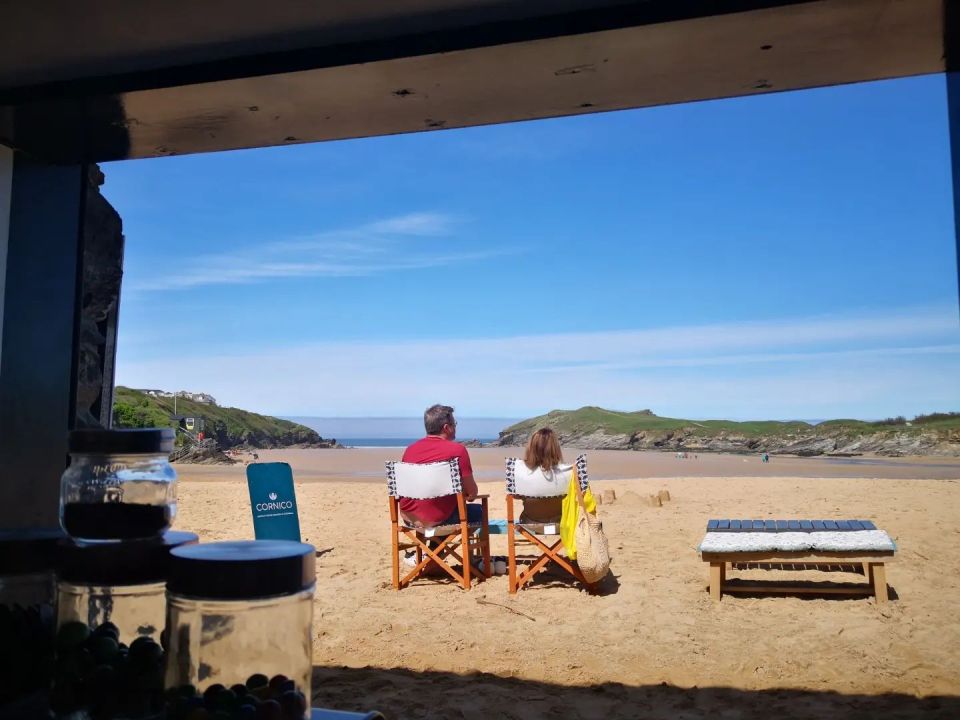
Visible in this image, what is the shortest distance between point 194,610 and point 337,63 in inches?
56.0

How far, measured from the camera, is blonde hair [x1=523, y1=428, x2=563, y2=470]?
188 inches

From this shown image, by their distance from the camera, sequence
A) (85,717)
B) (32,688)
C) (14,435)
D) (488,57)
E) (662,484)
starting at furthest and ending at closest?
(662,484) < (14,435) < (488,57) < (32,688) < (85,717)

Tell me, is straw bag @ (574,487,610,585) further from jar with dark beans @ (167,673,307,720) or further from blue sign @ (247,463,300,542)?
jar with dark beans @ (167,673,307,720)

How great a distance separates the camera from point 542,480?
477 cm

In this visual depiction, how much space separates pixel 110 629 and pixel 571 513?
368 cm

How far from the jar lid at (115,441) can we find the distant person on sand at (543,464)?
11.9ft

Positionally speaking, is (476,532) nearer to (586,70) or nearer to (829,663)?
(829,663)

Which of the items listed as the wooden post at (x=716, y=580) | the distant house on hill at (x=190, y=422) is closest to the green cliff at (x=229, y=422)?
the distant house on hill at (x=190, y=422)

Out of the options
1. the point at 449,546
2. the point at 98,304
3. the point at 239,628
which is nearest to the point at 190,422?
the point at 449,546

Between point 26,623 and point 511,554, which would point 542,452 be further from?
point 26,623

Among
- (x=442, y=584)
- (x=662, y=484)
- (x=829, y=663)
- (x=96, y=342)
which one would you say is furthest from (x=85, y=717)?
(x=662, y=484)

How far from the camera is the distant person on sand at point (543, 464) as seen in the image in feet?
15.7

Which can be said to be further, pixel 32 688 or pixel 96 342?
pixel 96 342

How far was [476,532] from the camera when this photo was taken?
5.50 meters
